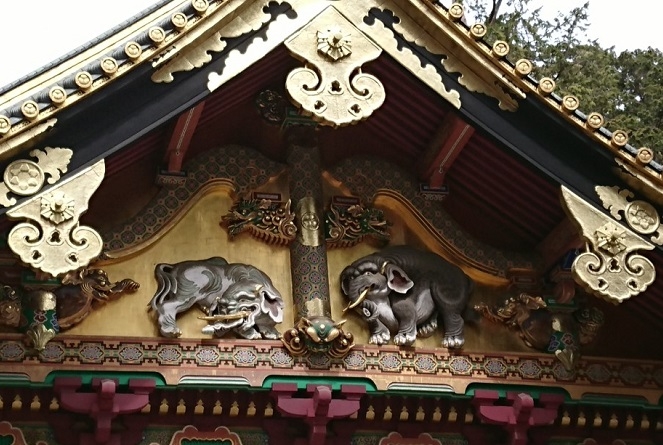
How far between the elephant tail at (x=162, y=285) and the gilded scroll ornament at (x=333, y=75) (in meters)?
1.52

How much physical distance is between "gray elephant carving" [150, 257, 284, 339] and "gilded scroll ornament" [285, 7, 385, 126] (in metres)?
1.31

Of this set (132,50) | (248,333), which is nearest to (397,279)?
(248,333)

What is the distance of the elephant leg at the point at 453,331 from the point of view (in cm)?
941

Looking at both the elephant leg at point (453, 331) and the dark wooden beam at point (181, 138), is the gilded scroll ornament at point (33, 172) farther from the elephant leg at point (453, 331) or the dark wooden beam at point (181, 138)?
the elephant leg at point (453, 331)

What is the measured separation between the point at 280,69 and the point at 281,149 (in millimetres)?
621

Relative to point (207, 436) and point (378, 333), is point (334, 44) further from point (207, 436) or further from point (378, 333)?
point (207, 436)

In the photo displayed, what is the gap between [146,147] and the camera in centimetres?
952

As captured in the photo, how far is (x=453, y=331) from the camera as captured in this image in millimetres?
9469

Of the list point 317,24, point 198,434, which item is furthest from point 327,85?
point 198,434

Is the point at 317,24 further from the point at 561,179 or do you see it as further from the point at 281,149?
the point at 561,179

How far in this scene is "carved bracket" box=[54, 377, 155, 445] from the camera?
852cm

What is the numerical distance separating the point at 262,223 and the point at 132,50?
69.8 inches

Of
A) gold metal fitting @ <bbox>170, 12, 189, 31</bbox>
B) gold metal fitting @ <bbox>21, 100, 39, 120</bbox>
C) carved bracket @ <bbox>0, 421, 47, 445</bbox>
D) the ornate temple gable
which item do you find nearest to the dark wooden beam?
the ornate temple gable

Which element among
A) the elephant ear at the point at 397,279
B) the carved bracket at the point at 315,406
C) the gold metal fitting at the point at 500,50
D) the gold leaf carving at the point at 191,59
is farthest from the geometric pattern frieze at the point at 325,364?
the gold metal fitting at the point at 500,50
